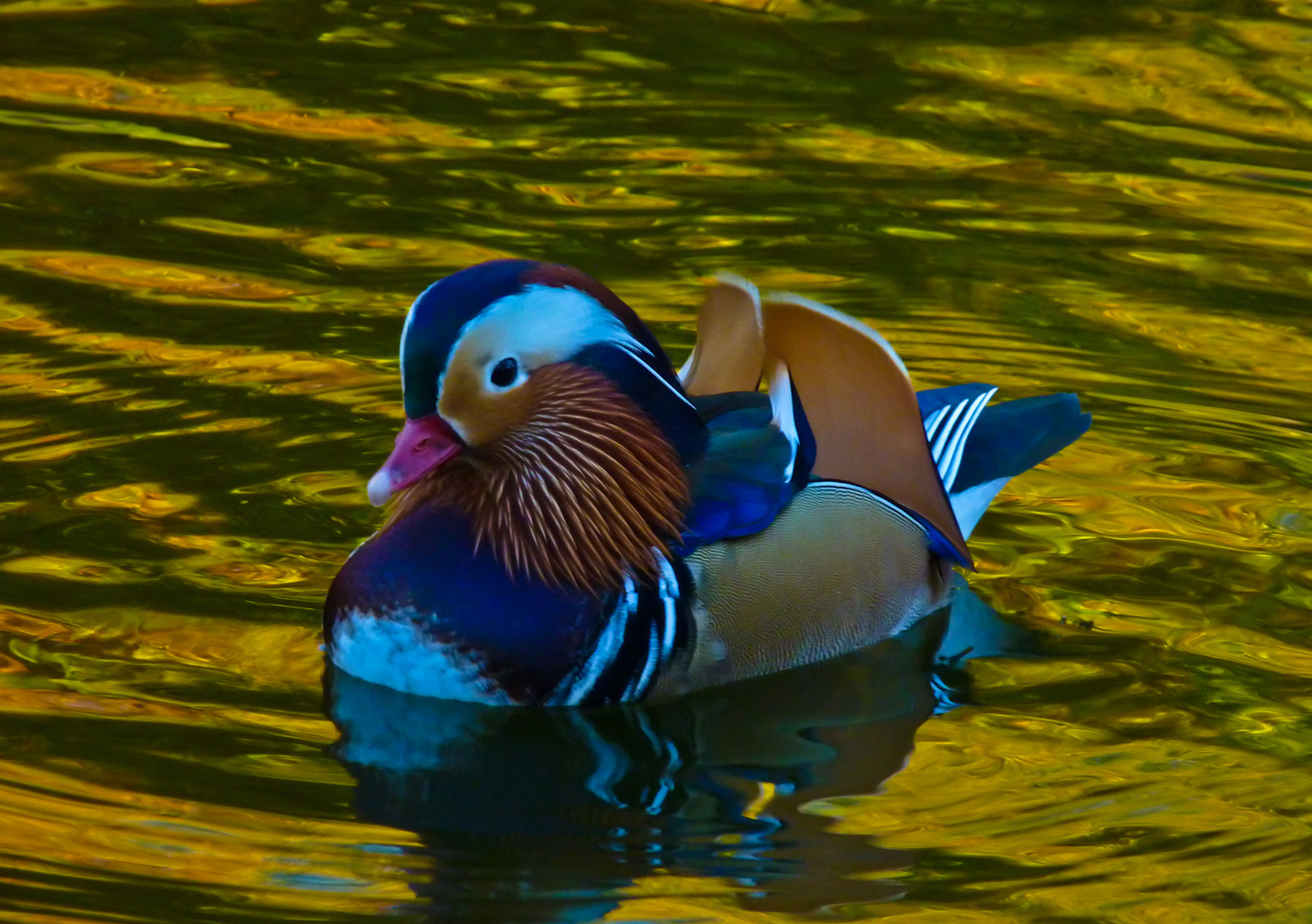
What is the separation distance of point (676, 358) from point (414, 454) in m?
2.54

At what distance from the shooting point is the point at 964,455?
19.6 ft

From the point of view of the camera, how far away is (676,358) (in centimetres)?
728

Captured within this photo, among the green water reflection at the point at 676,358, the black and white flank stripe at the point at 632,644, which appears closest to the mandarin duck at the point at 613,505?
the black and white flank stripe at the point at 632,644

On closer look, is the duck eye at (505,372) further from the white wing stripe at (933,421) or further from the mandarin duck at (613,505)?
the white wing stripe at (933,421)

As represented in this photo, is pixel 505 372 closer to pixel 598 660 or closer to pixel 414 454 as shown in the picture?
pixel 414 454

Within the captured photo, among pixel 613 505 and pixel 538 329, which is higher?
pixel 538 329

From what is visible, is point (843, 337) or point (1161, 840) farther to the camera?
point (843, 337)

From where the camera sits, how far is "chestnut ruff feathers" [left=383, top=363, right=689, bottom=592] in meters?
5.10

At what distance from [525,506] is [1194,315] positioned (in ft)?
11.6

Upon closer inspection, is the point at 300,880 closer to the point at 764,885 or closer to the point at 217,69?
the point at 764,885

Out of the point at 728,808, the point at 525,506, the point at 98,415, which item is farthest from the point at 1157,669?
the point at 98,415

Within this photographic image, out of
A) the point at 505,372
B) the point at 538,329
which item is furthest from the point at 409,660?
the point at 538,329

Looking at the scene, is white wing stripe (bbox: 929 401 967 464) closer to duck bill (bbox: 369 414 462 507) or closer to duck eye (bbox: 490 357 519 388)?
→ duck eye (bbox: 490 357 519 388)

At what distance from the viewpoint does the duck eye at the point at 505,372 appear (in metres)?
4.93
